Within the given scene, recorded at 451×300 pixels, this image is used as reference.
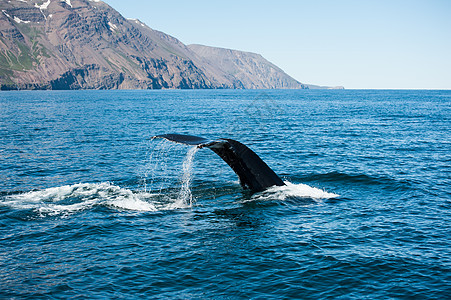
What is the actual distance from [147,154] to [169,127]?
1934cm

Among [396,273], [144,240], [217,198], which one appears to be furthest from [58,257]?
[396,273]

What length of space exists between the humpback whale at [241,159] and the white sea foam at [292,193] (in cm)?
27

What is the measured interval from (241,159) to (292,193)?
3.61m

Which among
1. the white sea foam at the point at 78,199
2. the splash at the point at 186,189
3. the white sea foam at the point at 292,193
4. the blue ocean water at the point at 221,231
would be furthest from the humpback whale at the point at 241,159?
the white sea foam at the point at 78,199

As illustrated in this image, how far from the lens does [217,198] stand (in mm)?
15688

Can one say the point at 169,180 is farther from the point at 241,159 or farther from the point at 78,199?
the point at 241,159

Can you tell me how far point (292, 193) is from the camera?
51.6ft

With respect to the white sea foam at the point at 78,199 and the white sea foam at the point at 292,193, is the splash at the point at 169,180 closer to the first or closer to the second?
the white sea foam at the point at 78,199

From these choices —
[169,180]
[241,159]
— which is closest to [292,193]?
[241,159]

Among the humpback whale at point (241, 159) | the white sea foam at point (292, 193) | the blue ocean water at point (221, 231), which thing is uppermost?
the humpback whale at point (241, 159)

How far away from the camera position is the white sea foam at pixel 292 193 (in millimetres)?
→ 15062

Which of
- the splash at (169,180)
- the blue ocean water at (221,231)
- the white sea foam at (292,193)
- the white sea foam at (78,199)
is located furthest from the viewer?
the splash at (169,180)

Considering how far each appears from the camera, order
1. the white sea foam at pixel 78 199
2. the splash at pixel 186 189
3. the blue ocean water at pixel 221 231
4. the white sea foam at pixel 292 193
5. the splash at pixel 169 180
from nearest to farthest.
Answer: the blue ocean water at pixel 221 231
the white sea foam at pixel 78 199
the splash at pixel 186 189
the white sea foam at pixel 292 193
the splash at pixel 169 180

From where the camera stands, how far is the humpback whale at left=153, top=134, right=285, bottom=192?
36.2 feet
